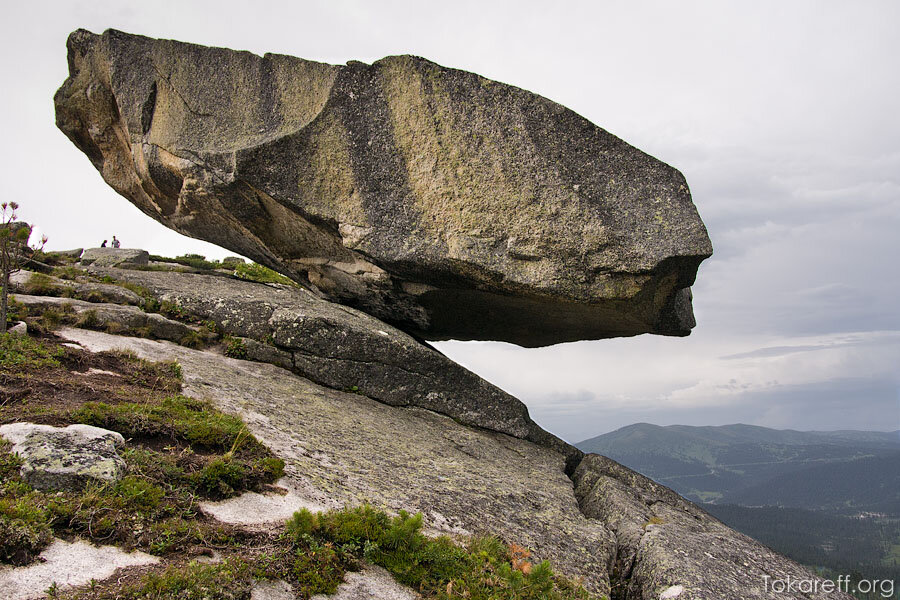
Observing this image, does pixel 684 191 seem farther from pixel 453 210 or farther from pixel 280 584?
pixel 280 584

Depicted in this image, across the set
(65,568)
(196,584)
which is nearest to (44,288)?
(65,568)

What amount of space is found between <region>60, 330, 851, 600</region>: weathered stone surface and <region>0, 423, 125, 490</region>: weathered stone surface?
9.74ft

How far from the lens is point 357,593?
7203mm

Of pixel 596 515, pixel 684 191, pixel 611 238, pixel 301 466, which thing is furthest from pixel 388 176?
pixel 596 515

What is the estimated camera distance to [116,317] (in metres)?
16.8

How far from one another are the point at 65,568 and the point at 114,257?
27.6m

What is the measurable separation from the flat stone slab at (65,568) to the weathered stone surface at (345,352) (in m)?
11.6

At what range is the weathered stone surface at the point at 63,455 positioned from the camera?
7.29 meters

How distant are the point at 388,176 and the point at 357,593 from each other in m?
14.3

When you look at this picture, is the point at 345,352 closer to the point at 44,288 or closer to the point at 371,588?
the point at 44,288

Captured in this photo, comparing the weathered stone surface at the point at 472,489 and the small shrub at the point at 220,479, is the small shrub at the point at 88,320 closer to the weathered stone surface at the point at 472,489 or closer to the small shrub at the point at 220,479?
the weathered stone surface at the point at 472,489

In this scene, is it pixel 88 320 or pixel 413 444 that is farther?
pixel 88 320

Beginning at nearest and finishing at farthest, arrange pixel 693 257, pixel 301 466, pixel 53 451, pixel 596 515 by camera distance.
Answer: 1. pixel 53 451
2. pixel 301 466
3. pixel 596 515
4. pixel 693 257

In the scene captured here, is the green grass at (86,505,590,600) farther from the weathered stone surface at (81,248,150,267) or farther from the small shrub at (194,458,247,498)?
the weathered stone surface at (81,248,150,267)
